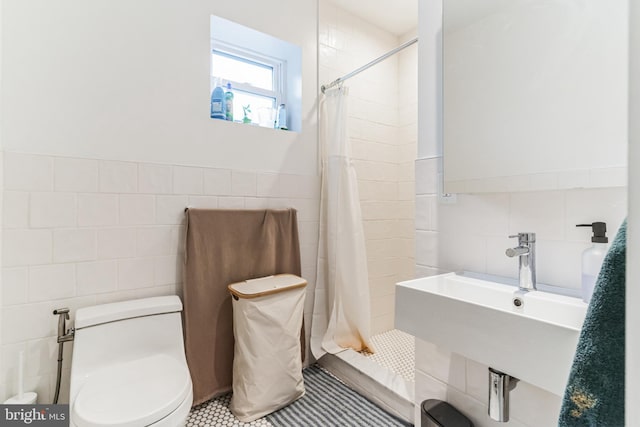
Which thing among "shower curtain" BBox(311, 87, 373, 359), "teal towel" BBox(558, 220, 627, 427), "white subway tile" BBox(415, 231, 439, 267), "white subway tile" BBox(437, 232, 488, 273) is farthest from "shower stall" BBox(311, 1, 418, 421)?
"teal towel" BBox(558, 220, 627, 427)

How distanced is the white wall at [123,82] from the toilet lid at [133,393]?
0.95 meters

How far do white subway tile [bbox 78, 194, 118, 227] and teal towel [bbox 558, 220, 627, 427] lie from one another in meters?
1.69

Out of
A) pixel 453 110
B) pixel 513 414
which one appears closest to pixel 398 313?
pixel 513 414

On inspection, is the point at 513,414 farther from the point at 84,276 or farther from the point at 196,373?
the point at 84,276

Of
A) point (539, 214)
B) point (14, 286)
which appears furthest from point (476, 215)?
point (14, 286)

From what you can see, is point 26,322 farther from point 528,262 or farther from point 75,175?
point 528,262

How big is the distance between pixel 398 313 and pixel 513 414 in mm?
516

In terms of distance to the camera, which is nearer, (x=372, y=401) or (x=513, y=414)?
(x=513, y=414)

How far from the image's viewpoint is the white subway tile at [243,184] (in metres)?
1.82

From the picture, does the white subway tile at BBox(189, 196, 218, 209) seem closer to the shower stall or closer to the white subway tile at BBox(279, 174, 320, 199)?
the white subway tile at BBox(279, 174, 320, 199)

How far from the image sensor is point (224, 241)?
1759 millimetres

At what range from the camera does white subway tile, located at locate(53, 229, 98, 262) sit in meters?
1.37

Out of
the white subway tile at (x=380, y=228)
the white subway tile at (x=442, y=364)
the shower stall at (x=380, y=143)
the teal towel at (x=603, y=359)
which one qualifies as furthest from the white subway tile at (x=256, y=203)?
the teal towel at (x=603, y=359)

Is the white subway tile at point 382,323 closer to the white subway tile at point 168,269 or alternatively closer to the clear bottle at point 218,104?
the white subway tile at point 168,269
